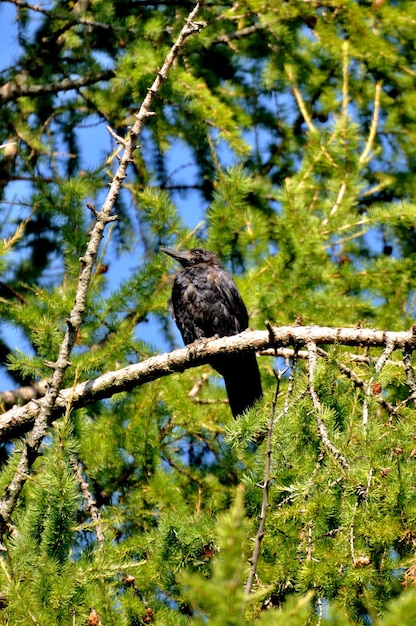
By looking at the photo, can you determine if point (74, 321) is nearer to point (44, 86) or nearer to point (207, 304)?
point (207, 304)

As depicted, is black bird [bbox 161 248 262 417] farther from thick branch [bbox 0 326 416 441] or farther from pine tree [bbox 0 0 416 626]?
thick branch [bbox 0 326 416 441]

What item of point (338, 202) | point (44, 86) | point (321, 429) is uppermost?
point (44, 86)

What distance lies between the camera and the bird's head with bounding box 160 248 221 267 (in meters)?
4.84

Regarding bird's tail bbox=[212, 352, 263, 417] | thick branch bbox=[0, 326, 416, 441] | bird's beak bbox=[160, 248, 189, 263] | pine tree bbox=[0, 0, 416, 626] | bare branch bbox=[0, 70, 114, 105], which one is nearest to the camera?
pine tree bbox=[0, 0, 416, 626]

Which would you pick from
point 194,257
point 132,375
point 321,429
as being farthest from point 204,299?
point 321,429

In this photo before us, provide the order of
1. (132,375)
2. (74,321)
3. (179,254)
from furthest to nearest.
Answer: (179,254)
(132,375)
(74,321)

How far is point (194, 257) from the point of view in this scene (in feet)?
16.2

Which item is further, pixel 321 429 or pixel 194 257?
pixel 194 257

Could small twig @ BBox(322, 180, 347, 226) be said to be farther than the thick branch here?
Yes

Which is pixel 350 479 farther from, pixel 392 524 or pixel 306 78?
pixel 306 78

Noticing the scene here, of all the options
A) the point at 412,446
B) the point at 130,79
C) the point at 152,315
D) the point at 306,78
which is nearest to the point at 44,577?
the point at 412,446

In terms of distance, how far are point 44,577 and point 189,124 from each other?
411 cm

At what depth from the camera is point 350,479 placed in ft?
7.69

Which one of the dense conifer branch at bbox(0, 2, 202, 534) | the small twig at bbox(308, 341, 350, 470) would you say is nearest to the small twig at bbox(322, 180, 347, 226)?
the dense conifer branch at bbox(0, 2, 202, 534)
